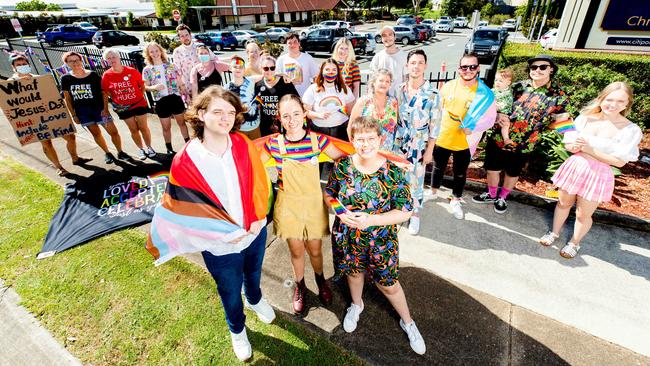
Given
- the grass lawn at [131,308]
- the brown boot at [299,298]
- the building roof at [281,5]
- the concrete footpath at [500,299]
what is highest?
the building roof at [281,5]

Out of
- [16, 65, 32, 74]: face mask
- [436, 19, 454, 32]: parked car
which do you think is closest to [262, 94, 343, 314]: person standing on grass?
[16, 65, 32, 74]: face mask

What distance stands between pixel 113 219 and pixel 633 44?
1119 centimetres

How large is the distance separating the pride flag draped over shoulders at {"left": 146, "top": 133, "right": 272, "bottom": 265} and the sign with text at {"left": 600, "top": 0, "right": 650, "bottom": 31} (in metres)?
9.43

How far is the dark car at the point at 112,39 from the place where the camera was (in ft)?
86.4

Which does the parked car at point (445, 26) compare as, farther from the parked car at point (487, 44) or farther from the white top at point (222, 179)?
the white top at point (222, 179)

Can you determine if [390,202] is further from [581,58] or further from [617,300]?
[581,58]

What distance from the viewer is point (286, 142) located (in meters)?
2.50

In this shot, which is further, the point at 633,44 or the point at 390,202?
the point at 633,44

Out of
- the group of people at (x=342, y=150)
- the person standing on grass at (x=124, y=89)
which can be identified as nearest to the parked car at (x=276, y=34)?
the group of people at (x=342, y=150)

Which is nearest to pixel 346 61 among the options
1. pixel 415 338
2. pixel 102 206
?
pixel 415 338

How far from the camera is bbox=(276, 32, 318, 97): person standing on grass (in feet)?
16.8

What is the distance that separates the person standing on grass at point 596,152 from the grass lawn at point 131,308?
294 centimetres

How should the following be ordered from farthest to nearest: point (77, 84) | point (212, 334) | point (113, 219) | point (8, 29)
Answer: point (8, 29), point (77, 84), point (113, 219), point (212, 334)

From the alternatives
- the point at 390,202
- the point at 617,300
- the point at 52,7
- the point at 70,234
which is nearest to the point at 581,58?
the point at 617,300
